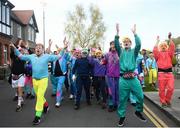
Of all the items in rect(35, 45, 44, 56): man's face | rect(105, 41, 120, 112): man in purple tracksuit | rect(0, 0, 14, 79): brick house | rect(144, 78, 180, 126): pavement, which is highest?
rect(0, 0, 14, 79): brick house

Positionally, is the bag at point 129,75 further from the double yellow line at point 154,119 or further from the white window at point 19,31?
the white window at point 19,31

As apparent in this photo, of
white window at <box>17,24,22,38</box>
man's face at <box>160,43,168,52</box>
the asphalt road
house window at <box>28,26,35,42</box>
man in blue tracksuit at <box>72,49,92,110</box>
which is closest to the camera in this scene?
the asphalt road

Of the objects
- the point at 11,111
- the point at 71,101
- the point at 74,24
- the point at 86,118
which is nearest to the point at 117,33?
the point at 86,118

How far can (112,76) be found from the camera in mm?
12641

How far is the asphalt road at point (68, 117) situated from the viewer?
33.8ft

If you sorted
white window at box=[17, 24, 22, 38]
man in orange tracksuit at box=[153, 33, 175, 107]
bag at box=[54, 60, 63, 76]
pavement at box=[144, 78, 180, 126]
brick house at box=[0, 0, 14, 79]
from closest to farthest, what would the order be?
pavement at box=[144, 78, 180, 126] < man in orange tracksuit at box=[153, 33, 175, 107] < bag at box=[54, 60, 63, 76] < brick house at box=[0, 0, 14, 79] < white window at box=[17, 24, 22, 38]

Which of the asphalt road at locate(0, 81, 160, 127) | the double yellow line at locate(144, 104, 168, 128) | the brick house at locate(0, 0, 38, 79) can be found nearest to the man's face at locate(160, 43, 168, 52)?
the double yellow line at locate(144, 104, 168, 128)

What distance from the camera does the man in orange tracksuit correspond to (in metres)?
12.7

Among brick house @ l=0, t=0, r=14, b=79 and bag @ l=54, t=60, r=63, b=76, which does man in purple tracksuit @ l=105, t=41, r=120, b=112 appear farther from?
brick house @ l=0, t=0, r=14, b=79

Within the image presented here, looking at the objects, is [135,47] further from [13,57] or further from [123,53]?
[13,57]

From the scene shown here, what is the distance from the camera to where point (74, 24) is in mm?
77375

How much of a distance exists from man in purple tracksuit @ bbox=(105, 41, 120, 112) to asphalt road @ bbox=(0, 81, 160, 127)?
0.34 metres

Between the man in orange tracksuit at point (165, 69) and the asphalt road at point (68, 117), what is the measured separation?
1014 millimetres

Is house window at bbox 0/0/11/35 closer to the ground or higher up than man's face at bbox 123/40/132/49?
higher up
